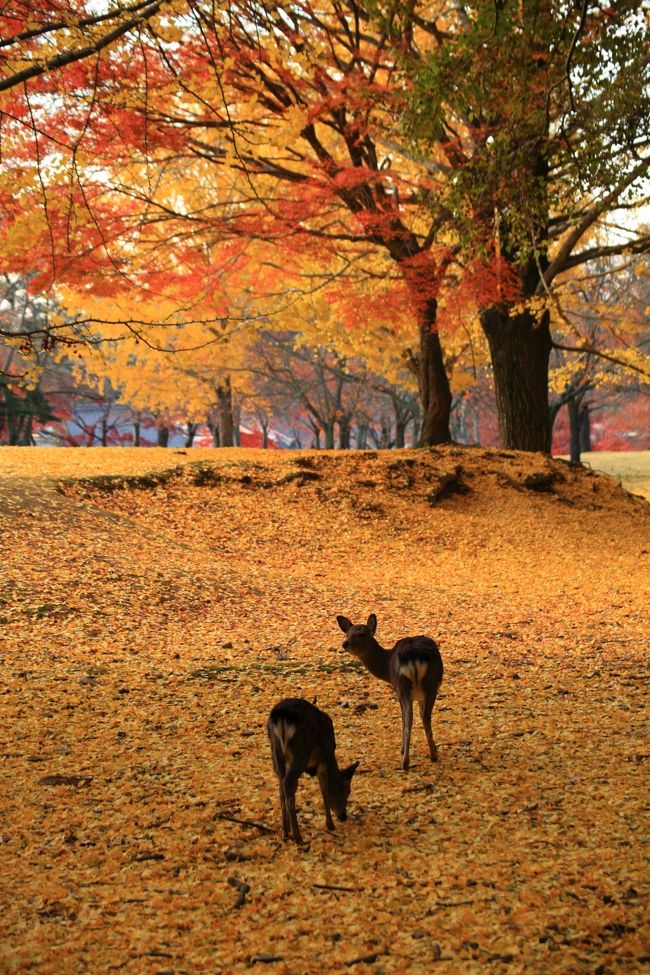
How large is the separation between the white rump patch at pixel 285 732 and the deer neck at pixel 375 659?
1.28m

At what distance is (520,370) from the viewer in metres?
13.4

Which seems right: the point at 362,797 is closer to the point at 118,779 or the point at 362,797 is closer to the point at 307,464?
the point at 118,779

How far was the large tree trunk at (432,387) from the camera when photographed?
14.0 meters

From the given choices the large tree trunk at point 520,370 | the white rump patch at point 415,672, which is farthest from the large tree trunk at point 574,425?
the white rump patch at point 415,672

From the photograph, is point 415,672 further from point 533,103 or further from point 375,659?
point 533,103

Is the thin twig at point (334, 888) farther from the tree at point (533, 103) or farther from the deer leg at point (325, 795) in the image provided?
the tree at point (533, 103)

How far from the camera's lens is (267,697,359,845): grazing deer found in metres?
2.92

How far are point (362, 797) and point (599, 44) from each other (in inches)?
233

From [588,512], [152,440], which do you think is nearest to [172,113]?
[588,512]

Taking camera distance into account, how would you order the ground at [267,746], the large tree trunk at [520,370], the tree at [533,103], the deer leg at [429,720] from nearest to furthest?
the ground at [267,746] → the deer leg at [429,720] → the tree at [533,103] → the large tree trunk at [520,370]

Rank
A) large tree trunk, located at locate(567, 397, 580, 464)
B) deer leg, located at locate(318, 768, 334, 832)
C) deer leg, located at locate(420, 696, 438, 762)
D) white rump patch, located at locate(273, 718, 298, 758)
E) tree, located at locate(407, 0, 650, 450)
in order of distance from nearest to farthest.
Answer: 1. white rump patch, located at locate(273, 718, 298, 758)
2. deer leg, located at locate(318, 768, 334, 832)
3. deer leg, located at locate(420, 696, 438, 762)
4. tree, located at locate(407, 0, 650, 450)
5. large tree trunk, located at locate(567, 397, 580, 464)

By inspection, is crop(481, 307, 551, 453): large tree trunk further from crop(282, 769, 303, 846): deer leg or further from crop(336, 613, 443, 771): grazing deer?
crop(282, 769, 303, 846): deer leg

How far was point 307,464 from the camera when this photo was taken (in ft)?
39.5

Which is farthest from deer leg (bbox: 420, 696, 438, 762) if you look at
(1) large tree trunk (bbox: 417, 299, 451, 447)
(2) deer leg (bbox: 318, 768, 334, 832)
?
(1) large tree trunk (bbox: 417, 299, 451, 447)
